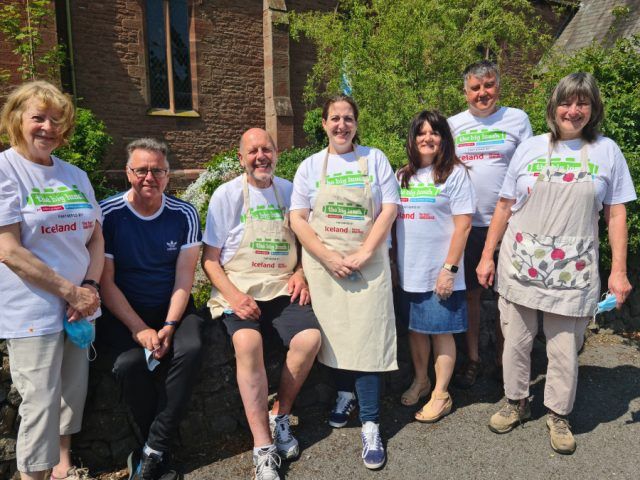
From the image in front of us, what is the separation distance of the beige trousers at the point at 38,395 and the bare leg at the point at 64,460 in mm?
205

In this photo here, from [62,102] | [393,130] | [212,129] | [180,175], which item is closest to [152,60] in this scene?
[212,129]

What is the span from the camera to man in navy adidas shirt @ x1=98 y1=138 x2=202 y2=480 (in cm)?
266

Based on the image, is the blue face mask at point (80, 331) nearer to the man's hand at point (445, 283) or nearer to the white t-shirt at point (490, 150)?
the man's hand at point (445, 283)

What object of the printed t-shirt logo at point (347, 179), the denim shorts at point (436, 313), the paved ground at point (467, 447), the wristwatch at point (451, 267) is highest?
the printed t-shirt logo at point (347, 179)

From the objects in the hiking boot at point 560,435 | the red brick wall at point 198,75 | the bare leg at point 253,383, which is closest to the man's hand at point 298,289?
the bare leg at point 253,383

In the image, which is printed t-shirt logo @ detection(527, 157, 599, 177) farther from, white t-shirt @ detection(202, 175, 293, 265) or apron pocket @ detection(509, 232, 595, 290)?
white t-shirt @ detection(202, 175, 293, 265)

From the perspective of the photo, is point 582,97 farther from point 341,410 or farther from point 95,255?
point 95,255

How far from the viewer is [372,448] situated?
9.52 feet

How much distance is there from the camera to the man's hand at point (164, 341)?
8.77ft

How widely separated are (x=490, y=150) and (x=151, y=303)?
260 cm

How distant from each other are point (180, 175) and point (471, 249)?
10.3 m

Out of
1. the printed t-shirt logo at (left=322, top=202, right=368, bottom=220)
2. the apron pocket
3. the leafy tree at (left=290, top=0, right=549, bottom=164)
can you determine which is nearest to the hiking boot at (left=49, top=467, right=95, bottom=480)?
the printed t-shirt logo at (left=322, top=202, right=368, bottom=220)

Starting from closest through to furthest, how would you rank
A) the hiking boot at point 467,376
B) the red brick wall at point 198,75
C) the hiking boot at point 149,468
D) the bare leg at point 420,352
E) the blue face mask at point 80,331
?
1. the blue face mask at point 80,331
2. the hiking boot at point 149,468
3. the bare leg at point 420,352
4. the hiking boot at point 467,376
5. the red brick wall at point 198,75

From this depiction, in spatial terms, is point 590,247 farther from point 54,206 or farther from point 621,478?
point 54,206
